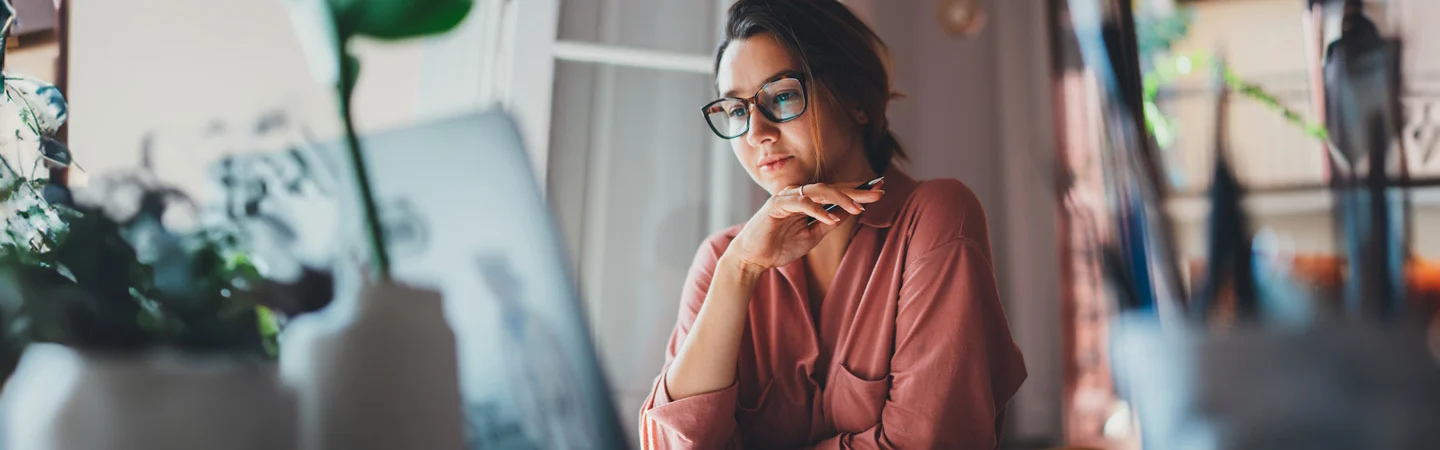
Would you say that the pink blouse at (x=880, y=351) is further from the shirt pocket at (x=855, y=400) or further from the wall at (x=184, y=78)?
the wall at (x=184, y=78)

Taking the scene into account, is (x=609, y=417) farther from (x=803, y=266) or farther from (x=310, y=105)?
(x=310, y=105)

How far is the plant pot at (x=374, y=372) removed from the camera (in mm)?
654

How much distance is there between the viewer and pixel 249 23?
2.38 ft

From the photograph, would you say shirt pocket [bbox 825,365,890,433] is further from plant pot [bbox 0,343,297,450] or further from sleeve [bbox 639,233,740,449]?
plant pot [bbox 0,343,297,450]

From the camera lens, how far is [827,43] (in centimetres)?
89

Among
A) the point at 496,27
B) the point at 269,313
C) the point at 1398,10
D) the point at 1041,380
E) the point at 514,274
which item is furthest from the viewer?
the point at 1041,380

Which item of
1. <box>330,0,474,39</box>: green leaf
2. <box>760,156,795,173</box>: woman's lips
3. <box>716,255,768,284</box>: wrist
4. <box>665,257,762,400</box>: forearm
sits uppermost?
<box>330,0,474,39</box>: green leaf

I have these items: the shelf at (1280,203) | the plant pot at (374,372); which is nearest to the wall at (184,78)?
the plant pot at (374,372)

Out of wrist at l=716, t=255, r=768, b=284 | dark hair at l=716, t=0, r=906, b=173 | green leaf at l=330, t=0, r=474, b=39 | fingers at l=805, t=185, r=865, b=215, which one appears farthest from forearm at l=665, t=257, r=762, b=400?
green leaf at l=330, t=0, r=474, b=39

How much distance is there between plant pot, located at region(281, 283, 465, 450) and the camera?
654mm

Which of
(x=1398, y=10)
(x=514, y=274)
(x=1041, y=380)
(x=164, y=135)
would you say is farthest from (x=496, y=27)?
(x=1041, y=380)

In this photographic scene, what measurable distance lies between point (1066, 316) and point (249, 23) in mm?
1324

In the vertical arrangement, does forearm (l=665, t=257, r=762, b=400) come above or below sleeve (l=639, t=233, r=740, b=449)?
above

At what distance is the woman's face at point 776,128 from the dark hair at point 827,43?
10mm
